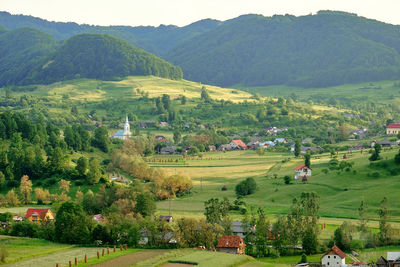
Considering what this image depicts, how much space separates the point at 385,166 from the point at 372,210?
16290 mm

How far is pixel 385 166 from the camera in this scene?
256 ft

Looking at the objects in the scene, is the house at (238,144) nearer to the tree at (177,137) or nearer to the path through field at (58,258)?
the tree at (177,137)

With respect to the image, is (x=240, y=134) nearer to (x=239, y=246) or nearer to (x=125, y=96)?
(x=125, y=96)

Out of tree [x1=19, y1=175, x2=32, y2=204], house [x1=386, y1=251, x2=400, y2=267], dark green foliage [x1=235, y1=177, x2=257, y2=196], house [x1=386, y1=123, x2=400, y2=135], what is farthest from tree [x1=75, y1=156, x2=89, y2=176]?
house [x1=386, y1=123, x2=400, y2=135]

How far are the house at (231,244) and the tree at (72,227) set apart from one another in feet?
38.7

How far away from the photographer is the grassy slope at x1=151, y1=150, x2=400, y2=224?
6600 centimetres

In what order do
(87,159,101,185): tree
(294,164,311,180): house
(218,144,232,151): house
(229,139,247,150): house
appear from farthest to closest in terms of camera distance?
(229,139,247,150): house → (218,144,232,151): house → (294,164,311,180): house → (87,159,101,185): tree

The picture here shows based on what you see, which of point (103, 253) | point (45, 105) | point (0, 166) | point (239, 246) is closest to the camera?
point (103, 253)

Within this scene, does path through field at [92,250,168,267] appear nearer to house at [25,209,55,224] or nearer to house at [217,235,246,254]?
house at [217,235,246,254]

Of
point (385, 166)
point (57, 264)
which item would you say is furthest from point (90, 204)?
point (385, 166)

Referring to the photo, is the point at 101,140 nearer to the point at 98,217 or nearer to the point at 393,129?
the point at 98,217

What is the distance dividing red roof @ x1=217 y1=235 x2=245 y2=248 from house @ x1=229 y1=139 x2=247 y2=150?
76.1 meters

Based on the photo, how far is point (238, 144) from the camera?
12912 centimetres

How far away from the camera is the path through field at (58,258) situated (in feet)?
139
